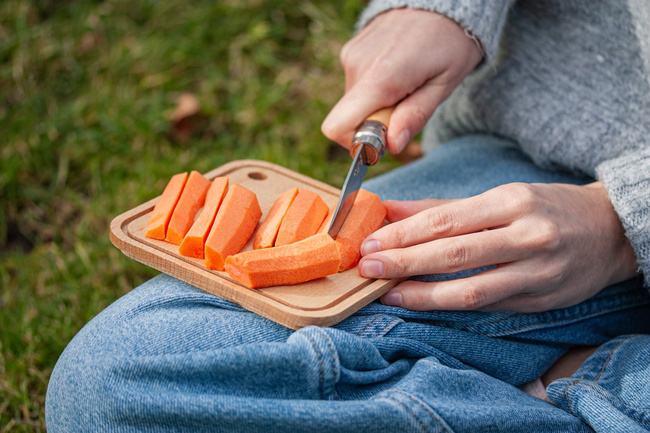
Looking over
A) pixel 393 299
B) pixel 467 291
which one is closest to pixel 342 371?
pixel 393 299

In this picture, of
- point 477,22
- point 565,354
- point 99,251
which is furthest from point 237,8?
point 565,354

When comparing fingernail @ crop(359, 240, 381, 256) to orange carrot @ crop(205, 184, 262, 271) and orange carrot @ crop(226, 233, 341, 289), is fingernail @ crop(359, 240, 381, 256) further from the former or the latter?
orange carrot @ crop(205, 184, 262, 271)

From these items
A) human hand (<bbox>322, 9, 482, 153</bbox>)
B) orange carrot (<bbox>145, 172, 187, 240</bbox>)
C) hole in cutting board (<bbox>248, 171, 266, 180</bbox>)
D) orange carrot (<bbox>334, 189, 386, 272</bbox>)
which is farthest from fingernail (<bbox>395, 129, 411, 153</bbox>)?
orange carrot (<bbox>145, 172, 187, 240</bbox>)

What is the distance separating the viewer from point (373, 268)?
177 cm

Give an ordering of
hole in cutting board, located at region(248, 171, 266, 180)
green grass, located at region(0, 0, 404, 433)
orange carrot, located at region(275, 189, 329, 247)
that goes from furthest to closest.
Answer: green grass, located at region(0, 0, 404, 433) < hole in cutting board, located at region(248, 171, 266, 180) < orange carrot, located at region(275, 189, 329, 247)

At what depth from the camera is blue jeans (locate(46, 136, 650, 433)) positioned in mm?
1438

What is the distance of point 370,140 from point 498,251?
1.91 feet

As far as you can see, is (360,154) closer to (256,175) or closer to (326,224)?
(326,224)

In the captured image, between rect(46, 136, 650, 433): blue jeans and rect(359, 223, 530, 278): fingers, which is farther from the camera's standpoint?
Result: rect(359, 223, 530, 278): fingers


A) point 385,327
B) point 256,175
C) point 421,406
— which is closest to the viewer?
point 421,406

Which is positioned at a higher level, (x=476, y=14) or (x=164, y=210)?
(x=476, y=14)

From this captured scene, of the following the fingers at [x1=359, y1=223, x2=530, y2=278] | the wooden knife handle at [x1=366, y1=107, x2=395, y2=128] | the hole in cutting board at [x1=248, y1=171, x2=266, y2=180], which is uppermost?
the wooden knife handle at [x1=366, y1=107, x2=395, y2=128]

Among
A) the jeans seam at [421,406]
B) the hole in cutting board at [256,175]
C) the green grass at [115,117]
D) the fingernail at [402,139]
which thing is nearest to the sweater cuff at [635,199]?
the fingernail at [402,139]

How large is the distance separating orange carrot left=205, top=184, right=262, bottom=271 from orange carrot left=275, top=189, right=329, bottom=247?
0.13 m
